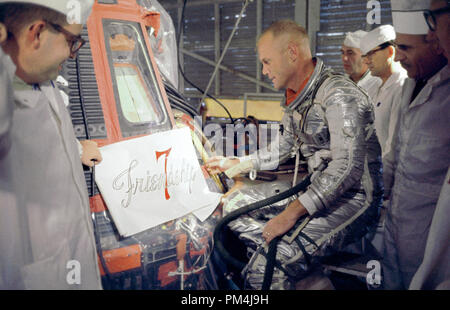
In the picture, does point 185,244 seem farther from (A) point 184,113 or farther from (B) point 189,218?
(A) point 184,113

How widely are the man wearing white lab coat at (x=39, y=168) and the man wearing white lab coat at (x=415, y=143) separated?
0.87 meters

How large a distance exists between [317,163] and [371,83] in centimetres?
125

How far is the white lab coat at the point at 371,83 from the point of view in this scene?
6.95 ft

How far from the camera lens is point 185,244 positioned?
104 centimetres

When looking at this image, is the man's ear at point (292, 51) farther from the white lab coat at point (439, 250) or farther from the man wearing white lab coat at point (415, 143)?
the white lab coat at point (439, 250)

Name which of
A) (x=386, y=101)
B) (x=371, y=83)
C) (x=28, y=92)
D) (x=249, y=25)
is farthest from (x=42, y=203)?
(x=371, y=83)

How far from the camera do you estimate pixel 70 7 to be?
0.71 meters

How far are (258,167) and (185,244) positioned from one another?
61 centimetres

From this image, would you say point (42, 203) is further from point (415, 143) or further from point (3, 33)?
point (415, 143)

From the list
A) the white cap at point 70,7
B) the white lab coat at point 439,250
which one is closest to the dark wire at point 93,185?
the white cap at point 70,7

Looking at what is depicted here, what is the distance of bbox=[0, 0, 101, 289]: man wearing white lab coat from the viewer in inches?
26.3

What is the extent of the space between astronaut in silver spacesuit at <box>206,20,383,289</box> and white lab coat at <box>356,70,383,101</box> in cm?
104
